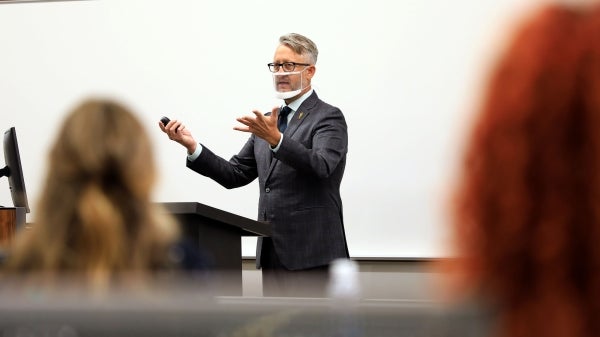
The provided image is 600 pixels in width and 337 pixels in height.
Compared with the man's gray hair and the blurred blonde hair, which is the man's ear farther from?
the blurred blonde hair

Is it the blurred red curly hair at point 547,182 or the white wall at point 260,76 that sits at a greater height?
the white wall at point 260,76

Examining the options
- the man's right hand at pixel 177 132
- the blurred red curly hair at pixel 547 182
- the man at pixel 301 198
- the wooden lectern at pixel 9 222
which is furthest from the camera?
the man at pixel 301 198

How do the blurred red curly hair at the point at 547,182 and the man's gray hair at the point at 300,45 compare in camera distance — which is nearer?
the blurred red curly hair at the point at 547,182

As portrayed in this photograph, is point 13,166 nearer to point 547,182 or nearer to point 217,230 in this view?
point 217,230

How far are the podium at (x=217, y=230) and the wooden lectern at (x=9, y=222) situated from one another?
733mm

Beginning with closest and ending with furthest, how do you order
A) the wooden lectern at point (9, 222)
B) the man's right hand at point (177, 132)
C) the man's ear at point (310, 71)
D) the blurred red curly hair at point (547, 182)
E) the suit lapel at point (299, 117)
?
the blurred red curly hair at point (547, 182), the wooden lectern at point (9, 222), the man's right hand at point (177, 132), the suit lapel at point (299, 117), the man's ear at point (310, 71)

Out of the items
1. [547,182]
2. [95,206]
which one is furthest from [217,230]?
[547,182]

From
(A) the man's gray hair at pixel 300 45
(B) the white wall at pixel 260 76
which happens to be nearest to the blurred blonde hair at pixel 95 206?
(A) the man's gray hair at pixel 300 45

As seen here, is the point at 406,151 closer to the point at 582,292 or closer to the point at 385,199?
the point at 385,199

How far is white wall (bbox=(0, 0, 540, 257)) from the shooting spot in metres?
5.45

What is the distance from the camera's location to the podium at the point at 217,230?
3.24 m

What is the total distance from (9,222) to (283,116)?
50.5 inches

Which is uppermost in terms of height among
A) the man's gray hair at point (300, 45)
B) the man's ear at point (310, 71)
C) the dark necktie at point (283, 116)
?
the man's gray hair at point (300, 45)

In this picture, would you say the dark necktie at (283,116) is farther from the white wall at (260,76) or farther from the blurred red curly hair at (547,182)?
the blurred red curly hair at (547,182)
